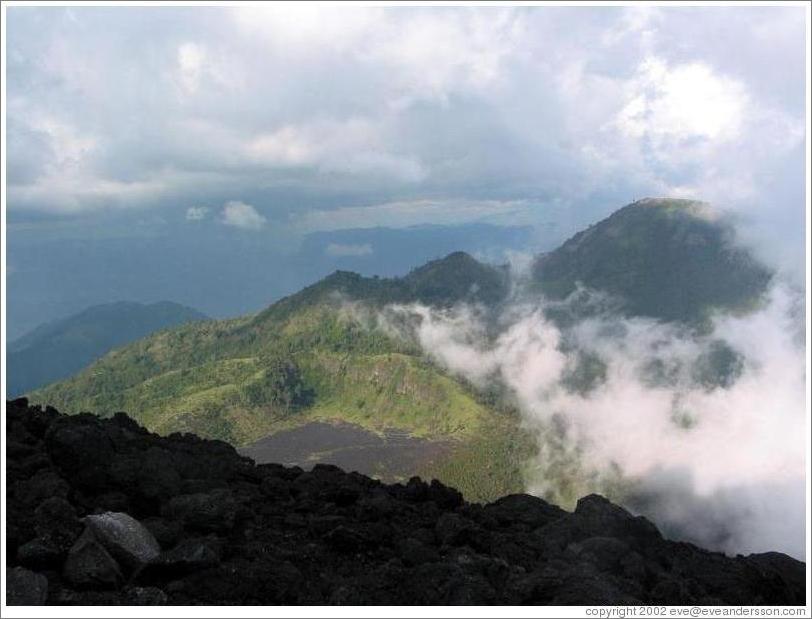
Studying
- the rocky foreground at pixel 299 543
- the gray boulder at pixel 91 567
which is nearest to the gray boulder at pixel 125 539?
the rocky foreground at pixel 299 543

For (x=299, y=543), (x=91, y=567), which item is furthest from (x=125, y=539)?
(x=299, y=543)

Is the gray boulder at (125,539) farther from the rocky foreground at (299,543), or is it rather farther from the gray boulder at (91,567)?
the gray boulder at (91,567)

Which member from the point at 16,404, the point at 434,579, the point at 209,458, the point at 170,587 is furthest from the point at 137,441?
the point at 434,579

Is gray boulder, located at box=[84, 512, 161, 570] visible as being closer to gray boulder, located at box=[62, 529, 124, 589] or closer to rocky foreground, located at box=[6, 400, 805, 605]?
rocky foreground, located at box=[6, 400, 805, 605]

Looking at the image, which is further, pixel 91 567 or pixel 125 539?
pixel 125 539

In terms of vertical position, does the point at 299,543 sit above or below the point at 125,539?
below

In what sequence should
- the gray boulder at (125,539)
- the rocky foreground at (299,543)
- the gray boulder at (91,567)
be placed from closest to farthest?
the gray boulder at (91,567) < the rocky foreground at (299,543) < the gray boulder at (125,539)

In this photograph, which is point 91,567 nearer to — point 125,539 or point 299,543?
point 125,539
